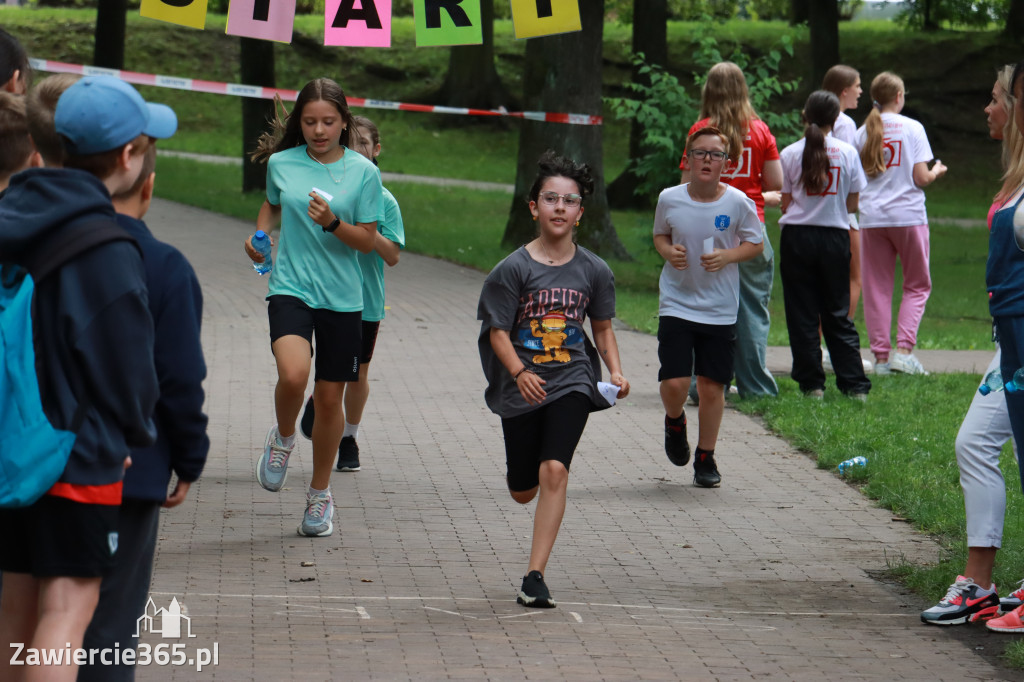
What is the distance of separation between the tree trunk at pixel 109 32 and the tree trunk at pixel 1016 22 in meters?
24.1

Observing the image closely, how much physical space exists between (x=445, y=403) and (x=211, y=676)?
5.21 m

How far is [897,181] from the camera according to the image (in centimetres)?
1065

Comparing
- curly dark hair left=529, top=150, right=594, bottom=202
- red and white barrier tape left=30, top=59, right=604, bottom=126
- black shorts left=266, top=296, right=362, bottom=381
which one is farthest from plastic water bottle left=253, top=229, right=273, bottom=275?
red and white barrier tape left=30, top=59, right=604, bottom=126

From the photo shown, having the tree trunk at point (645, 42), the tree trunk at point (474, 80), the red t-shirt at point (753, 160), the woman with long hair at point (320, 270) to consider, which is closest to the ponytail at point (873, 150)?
the red t-shirt at point (753, 160)

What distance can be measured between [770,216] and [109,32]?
12.5 m

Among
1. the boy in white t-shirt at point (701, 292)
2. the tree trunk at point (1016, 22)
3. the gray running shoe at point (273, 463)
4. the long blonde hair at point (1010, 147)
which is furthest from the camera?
the tree trunk at point (1016, 22)

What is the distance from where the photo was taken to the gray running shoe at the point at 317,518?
6105mm

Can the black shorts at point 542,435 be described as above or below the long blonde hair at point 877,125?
below

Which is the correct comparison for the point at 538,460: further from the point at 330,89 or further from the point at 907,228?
the point at 907,228

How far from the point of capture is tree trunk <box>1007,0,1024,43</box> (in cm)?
3653

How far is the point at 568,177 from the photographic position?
18.0 feet

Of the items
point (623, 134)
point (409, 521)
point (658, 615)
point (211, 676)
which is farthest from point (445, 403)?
point (623, 134)

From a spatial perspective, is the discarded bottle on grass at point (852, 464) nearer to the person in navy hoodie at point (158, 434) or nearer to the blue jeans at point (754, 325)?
the blue jeans at point (754, 325)

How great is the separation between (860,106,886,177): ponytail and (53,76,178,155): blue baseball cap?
27.0 feet
